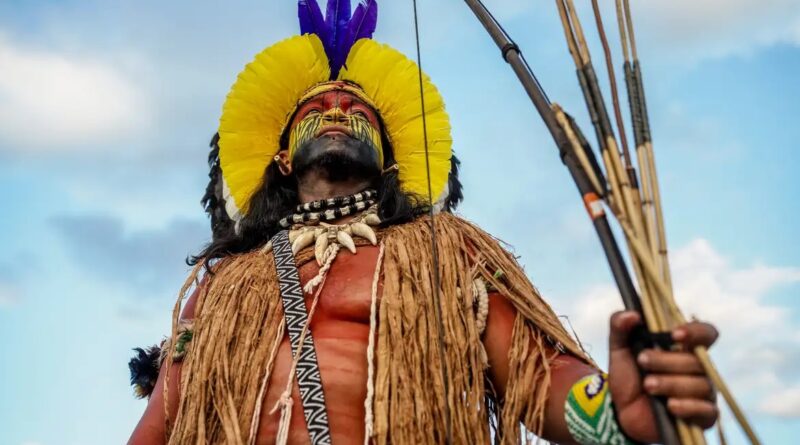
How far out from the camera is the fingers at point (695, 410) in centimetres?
167

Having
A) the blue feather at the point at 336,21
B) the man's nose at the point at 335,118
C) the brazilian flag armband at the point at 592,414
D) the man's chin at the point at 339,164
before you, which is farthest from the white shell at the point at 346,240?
the blue feather at the point at 336,21

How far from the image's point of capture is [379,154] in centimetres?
363

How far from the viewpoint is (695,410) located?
65.9 inches

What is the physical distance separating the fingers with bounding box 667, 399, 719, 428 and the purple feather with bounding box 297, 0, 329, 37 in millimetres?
2722

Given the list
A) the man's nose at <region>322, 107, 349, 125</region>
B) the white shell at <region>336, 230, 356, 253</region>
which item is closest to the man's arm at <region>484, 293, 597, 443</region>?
the white shell at <region>336, 230, 356, 253</region>

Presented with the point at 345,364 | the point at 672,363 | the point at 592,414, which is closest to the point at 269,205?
the point at 345,364

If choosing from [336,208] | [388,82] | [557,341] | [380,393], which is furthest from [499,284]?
[388,82]

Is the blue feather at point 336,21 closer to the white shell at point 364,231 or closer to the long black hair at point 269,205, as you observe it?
the long black hair at point 269,205

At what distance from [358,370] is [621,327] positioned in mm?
1098

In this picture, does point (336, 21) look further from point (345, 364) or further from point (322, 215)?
point (345, 364)

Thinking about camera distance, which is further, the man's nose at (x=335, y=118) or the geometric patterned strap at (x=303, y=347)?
the man's nose at (x=335, y=118)

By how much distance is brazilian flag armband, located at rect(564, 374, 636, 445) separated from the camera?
7.06ft

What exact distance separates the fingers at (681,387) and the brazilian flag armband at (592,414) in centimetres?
44

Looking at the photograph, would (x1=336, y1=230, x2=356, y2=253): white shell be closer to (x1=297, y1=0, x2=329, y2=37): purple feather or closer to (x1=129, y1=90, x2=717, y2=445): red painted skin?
(x1=129, y1=90, x2=717, y2=445): red painted skin
